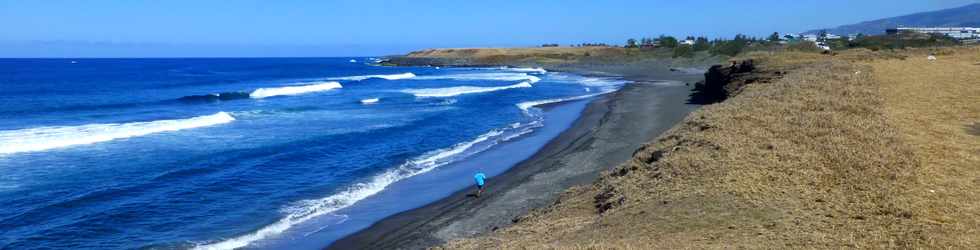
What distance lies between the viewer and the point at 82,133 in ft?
93.0

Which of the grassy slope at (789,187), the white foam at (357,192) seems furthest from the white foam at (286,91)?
the grassy slope at (789,187)

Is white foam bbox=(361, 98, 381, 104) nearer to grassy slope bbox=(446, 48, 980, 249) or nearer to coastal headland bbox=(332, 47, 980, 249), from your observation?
coastal headland bbox=(332, 47, 980, 249)

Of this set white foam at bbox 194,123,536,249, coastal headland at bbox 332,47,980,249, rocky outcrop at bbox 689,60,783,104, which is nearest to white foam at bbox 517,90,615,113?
rocky outcrop at bbox 689,60,783,104

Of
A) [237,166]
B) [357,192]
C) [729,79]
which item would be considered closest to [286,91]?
[729,79]

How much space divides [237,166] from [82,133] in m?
11.5

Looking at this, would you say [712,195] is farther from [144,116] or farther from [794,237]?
[144,116]

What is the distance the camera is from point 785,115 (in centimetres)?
1394

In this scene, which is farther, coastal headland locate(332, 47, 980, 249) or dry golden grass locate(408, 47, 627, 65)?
dry golden grass locate(408, 47, 627, 65)

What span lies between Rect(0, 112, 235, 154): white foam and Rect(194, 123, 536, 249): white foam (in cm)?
1255

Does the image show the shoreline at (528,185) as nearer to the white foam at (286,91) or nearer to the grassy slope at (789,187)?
the grassy slope at (789,187)

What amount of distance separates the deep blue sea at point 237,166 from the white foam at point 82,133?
0.08m

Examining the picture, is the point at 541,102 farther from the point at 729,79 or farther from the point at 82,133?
the point at 82,133

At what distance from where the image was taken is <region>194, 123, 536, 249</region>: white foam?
44.0 feet

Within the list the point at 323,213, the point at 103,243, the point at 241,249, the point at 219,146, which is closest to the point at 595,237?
the point at 241,249
